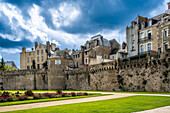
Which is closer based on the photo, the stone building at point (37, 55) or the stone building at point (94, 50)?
the stone building at point (94, 50)

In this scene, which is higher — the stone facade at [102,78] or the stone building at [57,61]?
the stone building at [57,61]

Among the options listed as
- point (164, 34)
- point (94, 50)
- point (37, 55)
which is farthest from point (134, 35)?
point (37, 55)

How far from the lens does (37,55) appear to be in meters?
79.5

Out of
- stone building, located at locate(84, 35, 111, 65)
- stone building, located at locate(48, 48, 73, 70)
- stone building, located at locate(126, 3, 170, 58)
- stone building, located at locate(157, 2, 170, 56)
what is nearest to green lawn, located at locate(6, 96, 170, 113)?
stone building, located at locate(126, 3, 170, 58)

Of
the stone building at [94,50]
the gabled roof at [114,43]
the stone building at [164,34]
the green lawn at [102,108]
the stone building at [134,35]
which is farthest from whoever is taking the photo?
the gabled roof at [114,43]

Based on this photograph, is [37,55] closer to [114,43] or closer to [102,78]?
[114,43]

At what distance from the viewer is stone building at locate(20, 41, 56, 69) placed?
77.5 m

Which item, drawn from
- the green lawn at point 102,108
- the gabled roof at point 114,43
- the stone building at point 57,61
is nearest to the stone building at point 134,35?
the stone building at point 57,61

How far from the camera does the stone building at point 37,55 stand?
7754 centimetres

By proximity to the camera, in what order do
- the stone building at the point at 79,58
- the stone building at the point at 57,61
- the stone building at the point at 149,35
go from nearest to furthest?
the stone building at the point at 149,35 < the stone building at the point at 57,61 < the stone building at the point at 79,58

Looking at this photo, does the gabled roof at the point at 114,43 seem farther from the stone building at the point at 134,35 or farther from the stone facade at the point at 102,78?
the stone facade at the point at 102,78

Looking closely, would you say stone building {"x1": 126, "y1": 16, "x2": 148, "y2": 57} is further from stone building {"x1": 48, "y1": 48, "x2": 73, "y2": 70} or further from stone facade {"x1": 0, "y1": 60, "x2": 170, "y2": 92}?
stone building {"x1": 48, "y1": 48, "x2": 73, "y2": 70}

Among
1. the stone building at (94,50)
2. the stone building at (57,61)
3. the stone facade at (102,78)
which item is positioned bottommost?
the stone facade at (102,78)

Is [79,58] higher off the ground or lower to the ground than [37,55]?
lower
